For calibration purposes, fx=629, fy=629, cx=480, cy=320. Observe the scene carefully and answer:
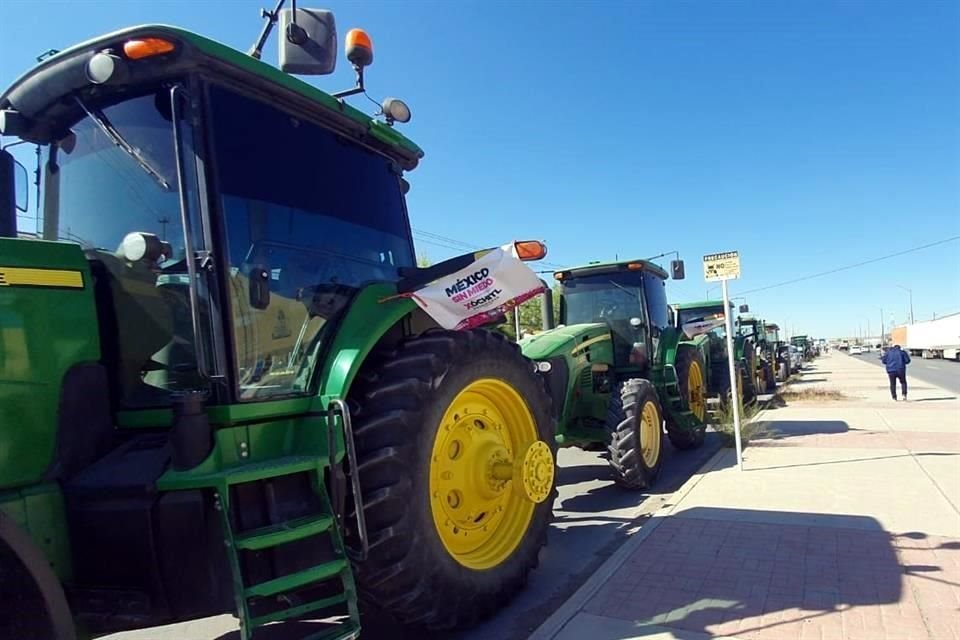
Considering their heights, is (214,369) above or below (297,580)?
above

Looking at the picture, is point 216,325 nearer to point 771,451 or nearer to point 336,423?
point 336,423

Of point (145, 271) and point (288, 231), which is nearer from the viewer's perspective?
point (145, 271)

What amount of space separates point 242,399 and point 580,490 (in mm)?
5017

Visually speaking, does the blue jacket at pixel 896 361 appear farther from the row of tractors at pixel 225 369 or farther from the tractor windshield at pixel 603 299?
the row of tractors at pixel 225 369

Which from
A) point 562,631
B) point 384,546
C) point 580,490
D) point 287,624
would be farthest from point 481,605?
point 580,490

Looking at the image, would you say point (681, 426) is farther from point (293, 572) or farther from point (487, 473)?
point (293, 572)

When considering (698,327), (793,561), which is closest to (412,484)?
(793,561)

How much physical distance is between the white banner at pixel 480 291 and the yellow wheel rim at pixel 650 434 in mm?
3186

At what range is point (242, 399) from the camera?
2.50 m

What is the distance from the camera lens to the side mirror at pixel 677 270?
8508mm

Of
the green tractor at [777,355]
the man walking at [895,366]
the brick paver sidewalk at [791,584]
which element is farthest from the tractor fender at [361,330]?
the green tractor at [777,355]

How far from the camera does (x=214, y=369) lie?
8.00 ft

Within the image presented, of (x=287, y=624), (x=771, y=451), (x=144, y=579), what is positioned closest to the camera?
(x=144, y=579)

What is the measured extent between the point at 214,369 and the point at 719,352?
1237 cm
